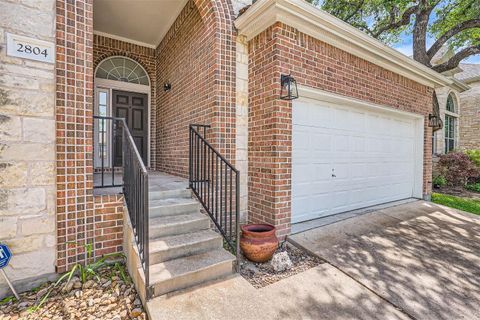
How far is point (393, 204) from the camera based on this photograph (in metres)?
5.04

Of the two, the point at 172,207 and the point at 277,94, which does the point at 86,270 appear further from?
the point at 277,94

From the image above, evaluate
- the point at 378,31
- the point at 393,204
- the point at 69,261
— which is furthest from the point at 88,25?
the point at 378,31

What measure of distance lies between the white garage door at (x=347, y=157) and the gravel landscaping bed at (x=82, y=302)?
8.00 feet

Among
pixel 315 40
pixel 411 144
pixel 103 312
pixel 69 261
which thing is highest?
pixel 315 40

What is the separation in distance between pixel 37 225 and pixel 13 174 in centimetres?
54

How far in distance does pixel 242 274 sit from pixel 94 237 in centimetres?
169

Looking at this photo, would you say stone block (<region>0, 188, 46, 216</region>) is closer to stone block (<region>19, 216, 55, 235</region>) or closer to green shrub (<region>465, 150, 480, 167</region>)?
stone block (<region>19, 216, 55, 235</region>)

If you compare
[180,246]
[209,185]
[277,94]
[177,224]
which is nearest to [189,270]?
[180,246]

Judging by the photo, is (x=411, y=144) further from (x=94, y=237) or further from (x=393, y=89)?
(x=94, y=237)

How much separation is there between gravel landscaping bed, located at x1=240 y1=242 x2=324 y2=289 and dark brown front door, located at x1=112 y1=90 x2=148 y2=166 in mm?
4077

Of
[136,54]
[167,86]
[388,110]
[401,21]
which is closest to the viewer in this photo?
[388,110]

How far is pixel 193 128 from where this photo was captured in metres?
3.67

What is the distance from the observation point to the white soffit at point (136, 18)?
13.8ft

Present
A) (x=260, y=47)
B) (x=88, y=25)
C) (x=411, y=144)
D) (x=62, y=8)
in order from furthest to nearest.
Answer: (x=411, y=144) → (x=260, y=47) → (x=88, y=25) → (x=62, y=8)
